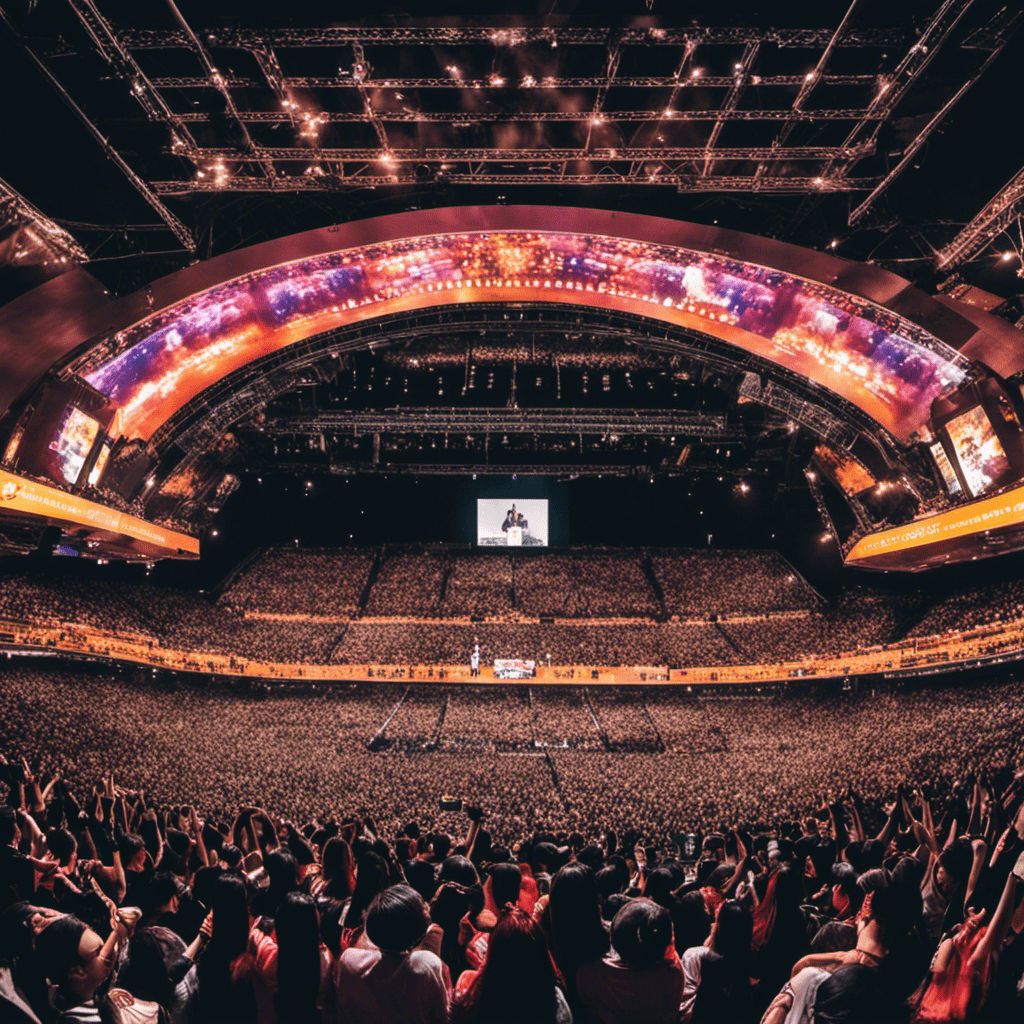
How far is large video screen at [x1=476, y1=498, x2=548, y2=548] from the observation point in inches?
1176

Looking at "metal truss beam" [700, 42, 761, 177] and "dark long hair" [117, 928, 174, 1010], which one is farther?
"metal truss beam" [700, 42, 761, 177]

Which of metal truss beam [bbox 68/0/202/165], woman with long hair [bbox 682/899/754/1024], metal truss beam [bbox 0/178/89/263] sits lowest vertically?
woman with long hair [bbox 682/899/754/1024]

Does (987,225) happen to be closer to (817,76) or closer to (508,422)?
(817,76)

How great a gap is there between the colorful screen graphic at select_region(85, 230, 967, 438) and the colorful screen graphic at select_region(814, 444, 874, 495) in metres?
→ 2.52

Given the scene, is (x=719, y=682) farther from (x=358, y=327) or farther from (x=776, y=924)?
(x=776, y=924)

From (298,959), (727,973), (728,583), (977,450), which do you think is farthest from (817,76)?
(728,583)

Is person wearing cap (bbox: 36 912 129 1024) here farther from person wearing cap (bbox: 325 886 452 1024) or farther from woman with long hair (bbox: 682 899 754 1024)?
woman with long hair (bbox: 682 899 754 1024)

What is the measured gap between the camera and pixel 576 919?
2.36m

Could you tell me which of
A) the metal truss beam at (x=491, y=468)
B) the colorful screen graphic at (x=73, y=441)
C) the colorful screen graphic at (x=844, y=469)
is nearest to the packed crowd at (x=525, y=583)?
the metal truss beam at (x=491, y=468)

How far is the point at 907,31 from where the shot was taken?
6844 mm

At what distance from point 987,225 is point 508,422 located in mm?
12750

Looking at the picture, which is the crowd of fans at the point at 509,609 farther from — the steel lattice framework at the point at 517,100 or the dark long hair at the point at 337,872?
the dark long hair at the point at 337,872

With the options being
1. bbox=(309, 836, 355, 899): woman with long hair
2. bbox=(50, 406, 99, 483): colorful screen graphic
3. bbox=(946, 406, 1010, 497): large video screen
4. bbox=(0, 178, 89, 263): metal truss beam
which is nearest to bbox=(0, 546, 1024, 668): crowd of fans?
bbox=(50, 406, 99, 483): colorful screen graphic

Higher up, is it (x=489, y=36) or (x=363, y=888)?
(x=489, y=36)
